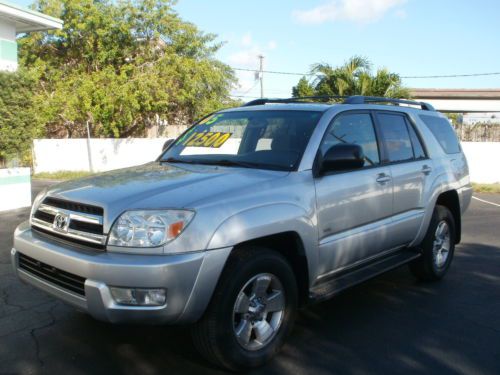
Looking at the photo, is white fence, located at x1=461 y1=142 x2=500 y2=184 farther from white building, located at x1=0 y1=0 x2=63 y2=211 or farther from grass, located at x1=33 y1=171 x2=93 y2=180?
grass, located at x1=33 y1=171 x2=93 y2=180

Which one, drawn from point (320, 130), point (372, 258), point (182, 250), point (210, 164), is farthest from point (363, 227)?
point (182, 250)

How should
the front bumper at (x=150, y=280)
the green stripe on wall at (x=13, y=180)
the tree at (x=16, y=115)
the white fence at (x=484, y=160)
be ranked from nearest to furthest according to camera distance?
the front bumper at (x=150, y=280)
the tree at (x=16, y=115)
the green stripe on wall at (x=13, y=180)
the white fence at (x=484, y=160)

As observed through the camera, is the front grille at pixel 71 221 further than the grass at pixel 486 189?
No

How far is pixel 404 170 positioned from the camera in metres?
4.81

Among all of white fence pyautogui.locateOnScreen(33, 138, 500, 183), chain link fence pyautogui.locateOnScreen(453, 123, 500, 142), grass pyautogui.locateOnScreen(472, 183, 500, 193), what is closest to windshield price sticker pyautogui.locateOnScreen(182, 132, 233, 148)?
grass pyautogui.locateOnScreen(472, 183, 500, 193)

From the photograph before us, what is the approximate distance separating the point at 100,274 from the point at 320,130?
2048 millimetres

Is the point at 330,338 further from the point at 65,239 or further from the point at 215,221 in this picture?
the point at 65,239

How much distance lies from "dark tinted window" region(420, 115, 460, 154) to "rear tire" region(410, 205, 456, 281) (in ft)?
2.43

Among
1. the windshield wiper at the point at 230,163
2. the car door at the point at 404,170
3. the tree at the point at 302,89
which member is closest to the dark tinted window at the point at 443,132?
the car door at the point at 404,170

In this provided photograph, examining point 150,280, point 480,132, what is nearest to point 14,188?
point 150,280

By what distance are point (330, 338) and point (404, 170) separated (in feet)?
5.99

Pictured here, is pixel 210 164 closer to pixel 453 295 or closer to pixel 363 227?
pixel 363 227

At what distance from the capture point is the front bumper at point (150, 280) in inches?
113

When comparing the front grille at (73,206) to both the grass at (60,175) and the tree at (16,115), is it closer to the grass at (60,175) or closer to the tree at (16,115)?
the tree at (16,115)
